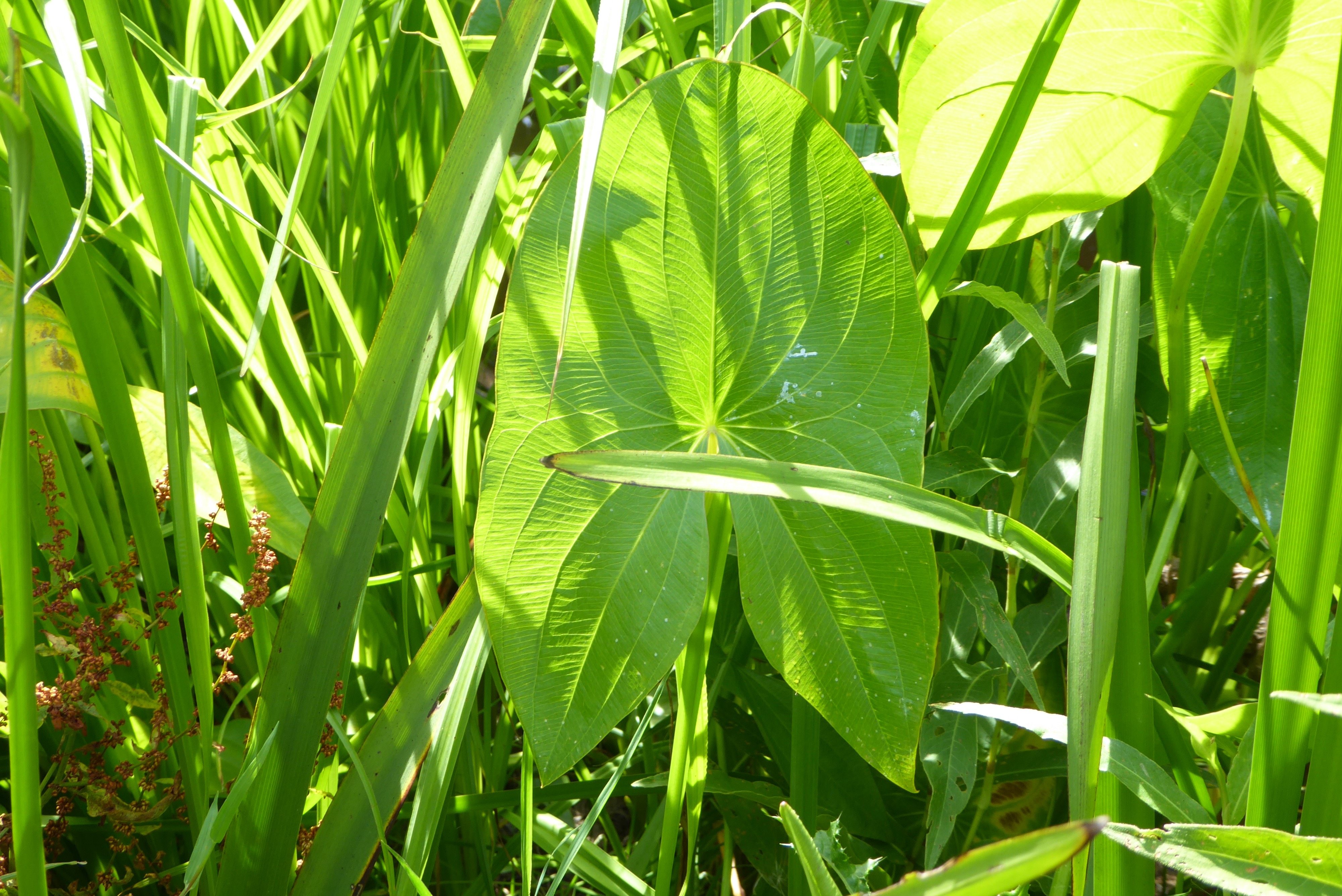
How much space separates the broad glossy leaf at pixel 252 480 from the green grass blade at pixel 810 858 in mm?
368

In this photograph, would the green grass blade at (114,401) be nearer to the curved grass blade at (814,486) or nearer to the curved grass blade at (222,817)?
the curved grass blade at (222,817)

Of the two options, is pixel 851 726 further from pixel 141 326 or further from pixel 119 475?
pixel 141 326

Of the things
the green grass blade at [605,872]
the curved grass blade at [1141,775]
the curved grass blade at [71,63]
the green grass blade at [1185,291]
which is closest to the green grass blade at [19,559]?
the curved grass blade at [71,63]

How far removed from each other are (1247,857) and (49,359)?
610 mm

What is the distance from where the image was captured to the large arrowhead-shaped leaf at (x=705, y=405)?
1.53ft

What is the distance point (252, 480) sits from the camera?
606mm

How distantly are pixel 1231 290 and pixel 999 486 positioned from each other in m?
0.20

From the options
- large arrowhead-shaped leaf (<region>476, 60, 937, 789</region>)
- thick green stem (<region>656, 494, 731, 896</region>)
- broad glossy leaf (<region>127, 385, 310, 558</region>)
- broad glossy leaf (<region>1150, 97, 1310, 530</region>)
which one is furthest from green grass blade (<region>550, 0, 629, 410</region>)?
broad glossy leaf (<region>1150, 97, 1310, 530</region>)

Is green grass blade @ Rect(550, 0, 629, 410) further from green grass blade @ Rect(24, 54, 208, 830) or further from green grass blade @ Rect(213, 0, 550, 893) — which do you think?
green grass blade @ Rect(24, 54, 208, 830)

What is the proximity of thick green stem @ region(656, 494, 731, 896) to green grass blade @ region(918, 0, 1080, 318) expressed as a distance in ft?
0.56

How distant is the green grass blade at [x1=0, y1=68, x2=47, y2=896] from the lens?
0.29m

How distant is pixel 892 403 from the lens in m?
0.48

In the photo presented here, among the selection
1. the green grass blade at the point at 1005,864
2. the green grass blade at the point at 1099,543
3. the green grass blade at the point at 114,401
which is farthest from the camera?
the green grass blade at the point at 114,401

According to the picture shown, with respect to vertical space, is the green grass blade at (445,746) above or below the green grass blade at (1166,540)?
below
